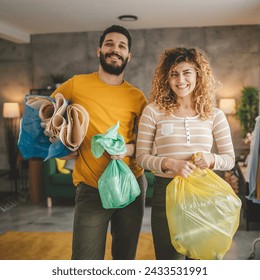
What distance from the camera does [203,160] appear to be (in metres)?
1.33

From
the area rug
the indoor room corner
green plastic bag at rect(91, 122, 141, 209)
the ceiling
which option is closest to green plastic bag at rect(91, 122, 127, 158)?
green plastic bag at rect(91, 122, 141, 209)

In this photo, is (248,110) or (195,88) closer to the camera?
Answer: (195,88)

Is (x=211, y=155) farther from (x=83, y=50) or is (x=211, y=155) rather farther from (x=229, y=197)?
(x=83, y=50)

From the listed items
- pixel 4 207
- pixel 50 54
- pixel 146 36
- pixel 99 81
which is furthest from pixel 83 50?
pixel 99 81

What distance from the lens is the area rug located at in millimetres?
2872

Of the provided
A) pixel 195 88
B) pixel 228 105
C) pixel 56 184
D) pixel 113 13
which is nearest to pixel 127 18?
pixel 113 13

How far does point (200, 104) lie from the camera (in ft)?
4.61

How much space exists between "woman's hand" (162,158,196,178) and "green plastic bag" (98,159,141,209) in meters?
0.21

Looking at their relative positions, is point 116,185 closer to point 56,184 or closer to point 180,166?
point 180,166

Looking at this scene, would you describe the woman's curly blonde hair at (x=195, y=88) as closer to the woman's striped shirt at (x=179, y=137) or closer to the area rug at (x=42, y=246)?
the woman's striped shirt at (x=179, y=137)

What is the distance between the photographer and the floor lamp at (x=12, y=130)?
505 cm

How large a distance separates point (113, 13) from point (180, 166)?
2.63 metres

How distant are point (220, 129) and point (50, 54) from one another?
4.40 m
